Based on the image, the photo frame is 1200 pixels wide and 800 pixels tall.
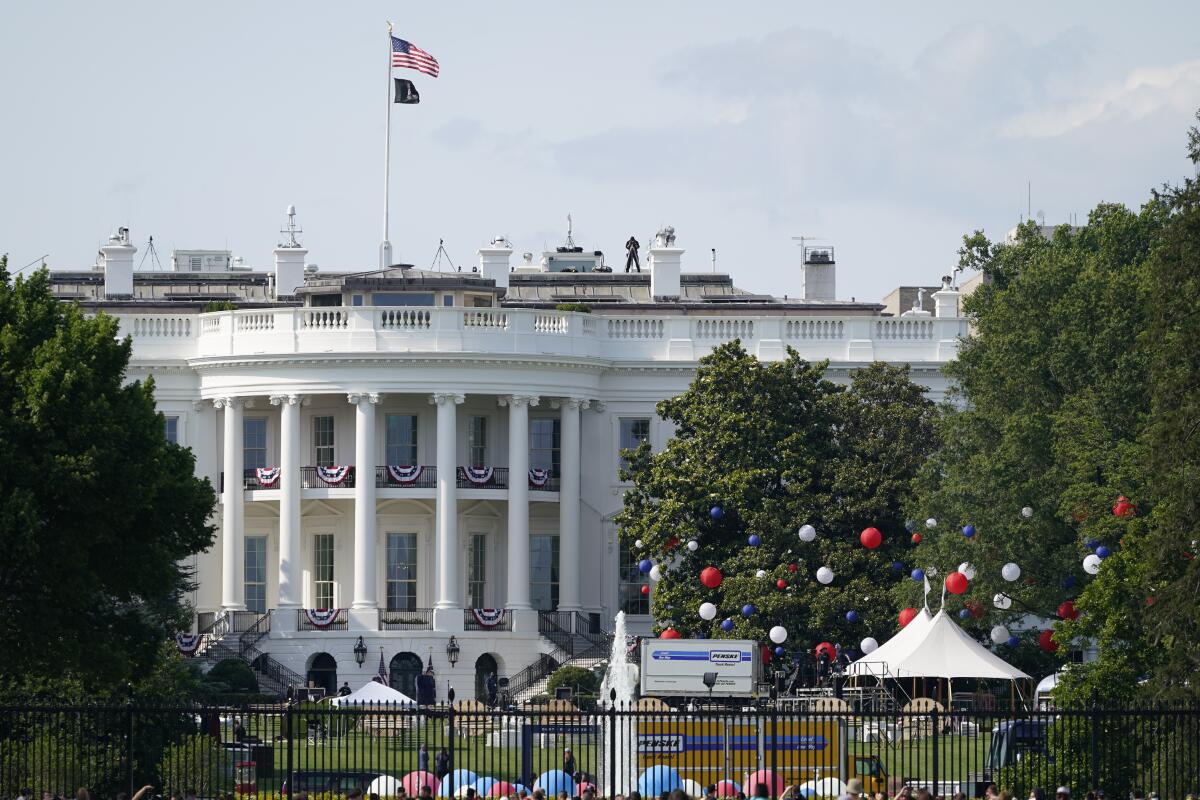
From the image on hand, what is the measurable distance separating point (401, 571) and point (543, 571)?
4284 mm

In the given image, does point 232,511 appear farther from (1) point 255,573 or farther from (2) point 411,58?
(2) point 411,58

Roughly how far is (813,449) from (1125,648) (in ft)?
73.0

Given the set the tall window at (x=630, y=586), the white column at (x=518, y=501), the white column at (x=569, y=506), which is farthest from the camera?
the tall window at (x=630, y=586)

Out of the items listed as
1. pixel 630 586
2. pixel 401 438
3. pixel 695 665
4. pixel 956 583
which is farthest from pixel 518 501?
pixel 956 583

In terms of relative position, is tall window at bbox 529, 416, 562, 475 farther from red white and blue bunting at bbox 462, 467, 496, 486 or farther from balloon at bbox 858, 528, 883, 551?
balloon at bbox 858, 528, 883, 551

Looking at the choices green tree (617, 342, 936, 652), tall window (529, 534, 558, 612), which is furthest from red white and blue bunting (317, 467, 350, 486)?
green tree (617, 342, 936, 652)

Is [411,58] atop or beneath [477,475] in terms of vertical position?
atop

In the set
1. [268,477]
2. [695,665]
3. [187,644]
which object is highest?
[268,477]

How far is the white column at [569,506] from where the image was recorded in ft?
274

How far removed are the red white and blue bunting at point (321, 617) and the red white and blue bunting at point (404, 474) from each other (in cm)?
443

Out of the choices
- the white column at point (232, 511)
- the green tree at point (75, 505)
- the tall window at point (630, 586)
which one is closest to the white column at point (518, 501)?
the tall window at point (630, 586)

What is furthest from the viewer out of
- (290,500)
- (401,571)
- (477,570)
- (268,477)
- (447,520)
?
(477,570)

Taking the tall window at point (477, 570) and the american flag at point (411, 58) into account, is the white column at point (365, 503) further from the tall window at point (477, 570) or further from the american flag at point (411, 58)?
the american flag at point (411, 58)

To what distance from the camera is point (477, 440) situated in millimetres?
85812
